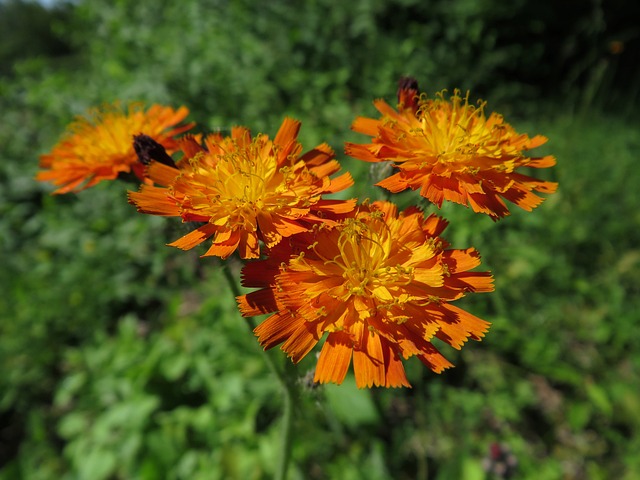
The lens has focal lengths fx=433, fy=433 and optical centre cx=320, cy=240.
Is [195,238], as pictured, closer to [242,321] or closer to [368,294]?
[368,294]

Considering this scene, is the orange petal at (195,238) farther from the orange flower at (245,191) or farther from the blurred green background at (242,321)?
the blurred green background at (242,321)

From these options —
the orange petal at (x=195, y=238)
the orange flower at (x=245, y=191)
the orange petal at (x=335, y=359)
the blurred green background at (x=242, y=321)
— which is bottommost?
A: the blurred green background at (x=242, y=321)

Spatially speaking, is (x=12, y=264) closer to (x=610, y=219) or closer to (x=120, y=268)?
(x=120, y=268)

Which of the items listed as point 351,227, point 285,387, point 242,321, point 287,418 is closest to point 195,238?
point 351,227

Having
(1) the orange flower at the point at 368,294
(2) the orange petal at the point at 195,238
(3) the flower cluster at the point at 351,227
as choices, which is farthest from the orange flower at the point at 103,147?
(1) the orange flower at the point at 368,294

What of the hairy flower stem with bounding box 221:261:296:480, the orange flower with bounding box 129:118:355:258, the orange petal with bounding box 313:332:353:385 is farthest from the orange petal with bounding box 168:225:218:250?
the orange petal with bounding box 313:332:353:385

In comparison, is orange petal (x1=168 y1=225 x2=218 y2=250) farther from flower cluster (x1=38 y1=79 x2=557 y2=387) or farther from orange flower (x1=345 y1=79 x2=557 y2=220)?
orange flower (x1=345 y1=79 x2=557 y2=220)
